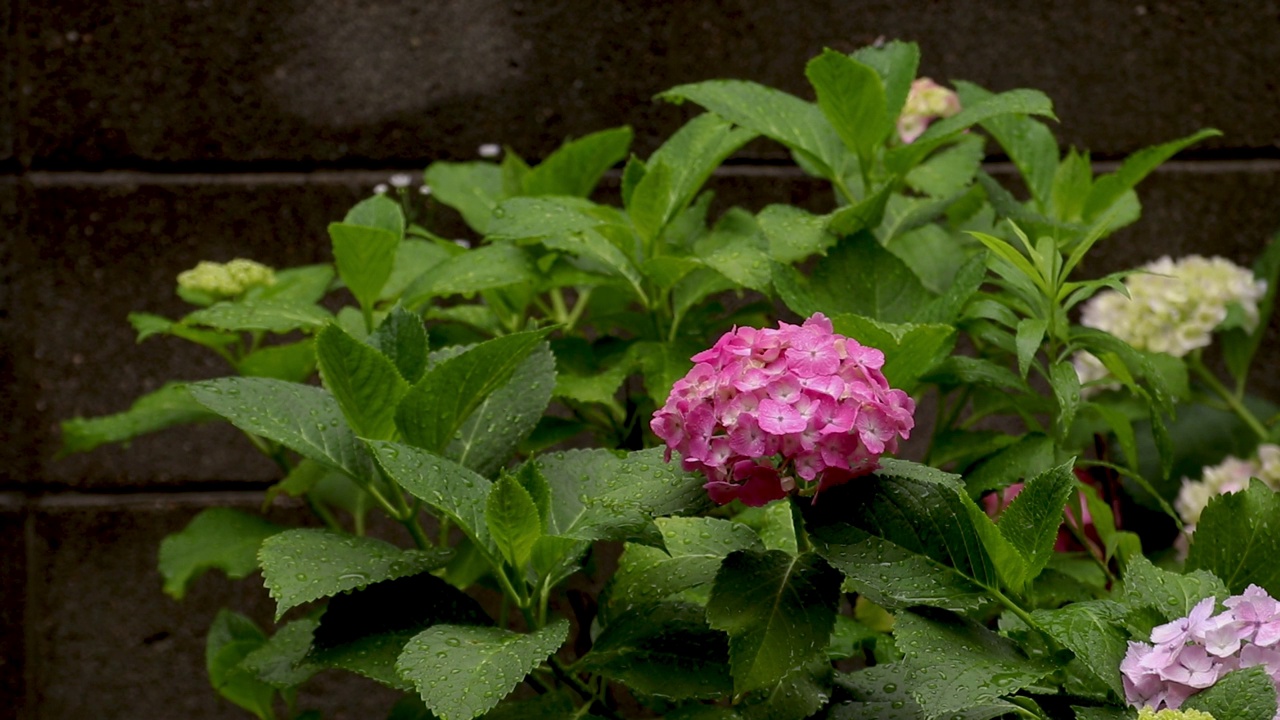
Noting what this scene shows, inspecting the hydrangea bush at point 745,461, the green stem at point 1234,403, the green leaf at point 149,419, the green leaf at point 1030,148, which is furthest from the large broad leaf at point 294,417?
the green stem at point 1234,403

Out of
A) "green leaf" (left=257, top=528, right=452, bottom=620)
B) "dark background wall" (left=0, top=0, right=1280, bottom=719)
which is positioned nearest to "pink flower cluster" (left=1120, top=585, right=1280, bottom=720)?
"green leaf" (left=257, top=528, right=452, bottom=620)

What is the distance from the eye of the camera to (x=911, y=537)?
72 centimetres

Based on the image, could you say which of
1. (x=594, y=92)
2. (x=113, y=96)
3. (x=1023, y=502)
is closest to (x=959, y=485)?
(x=1023, y=502)

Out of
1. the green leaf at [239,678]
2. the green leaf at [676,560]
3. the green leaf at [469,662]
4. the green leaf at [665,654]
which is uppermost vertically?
the green leaf at [469,662]

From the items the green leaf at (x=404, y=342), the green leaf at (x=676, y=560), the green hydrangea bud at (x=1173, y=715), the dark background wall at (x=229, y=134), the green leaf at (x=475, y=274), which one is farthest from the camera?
the dark background wall at (x=229, y=134)

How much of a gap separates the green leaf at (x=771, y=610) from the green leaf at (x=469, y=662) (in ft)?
0.36

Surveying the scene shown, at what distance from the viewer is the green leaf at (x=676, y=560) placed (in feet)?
2.67

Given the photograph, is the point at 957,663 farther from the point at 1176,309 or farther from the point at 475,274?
the point at 1176,309

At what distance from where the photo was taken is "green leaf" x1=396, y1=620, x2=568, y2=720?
0.67 meters

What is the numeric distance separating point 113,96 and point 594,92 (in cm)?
67

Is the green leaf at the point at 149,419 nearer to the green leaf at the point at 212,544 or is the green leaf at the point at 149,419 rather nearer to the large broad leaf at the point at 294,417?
the green leaf at the point at 212,544

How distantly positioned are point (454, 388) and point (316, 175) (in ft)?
3.04

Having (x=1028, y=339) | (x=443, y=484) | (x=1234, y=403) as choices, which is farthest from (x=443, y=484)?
(x=1234, y=403)

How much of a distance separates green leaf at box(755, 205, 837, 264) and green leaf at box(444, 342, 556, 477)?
0.74 feet
